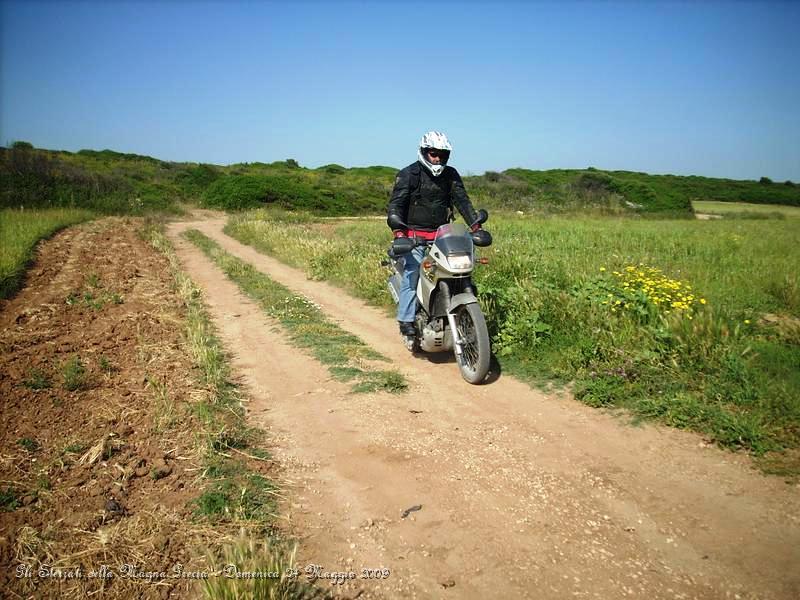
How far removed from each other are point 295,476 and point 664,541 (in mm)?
2313

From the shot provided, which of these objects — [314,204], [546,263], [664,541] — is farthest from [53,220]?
[664,541]

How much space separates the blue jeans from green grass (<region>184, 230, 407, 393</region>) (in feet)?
2.07

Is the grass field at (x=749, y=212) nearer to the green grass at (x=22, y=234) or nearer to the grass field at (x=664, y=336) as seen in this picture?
the grass field at (x=664, y=336)

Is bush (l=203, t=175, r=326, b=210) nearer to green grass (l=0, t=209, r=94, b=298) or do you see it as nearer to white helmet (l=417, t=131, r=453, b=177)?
green grass (l=0, t=209, r=94, b=298)

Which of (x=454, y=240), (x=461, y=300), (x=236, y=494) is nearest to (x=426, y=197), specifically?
(x=454, y=240)

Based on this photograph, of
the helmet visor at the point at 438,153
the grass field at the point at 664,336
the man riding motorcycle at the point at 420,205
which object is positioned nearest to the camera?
the grass field at the point at 664,336

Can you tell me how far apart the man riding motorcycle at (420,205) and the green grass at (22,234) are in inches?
297

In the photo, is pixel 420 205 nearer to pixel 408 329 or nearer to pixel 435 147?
pixel 435 147

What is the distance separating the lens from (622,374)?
4789 millimetres

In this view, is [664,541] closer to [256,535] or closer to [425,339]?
[256,535]

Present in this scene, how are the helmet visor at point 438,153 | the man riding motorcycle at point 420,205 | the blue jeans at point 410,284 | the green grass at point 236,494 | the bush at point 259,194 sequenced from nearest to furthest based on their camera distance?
the green grass at point 236,494 < the helmet visor at point 438,153 < the man riding motorcycle at point 420,205 < the blue jeans at point 410,284 < the bush at point 259,194

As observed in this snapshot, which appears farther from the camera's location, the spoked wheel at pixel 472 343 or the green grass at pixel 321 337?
the green grass at pixel 321 337

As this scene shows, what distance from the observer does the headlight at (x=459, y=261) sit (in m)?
5.20

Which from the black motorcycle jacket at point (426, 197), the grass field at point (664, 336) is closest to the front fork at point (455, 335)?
the grass field at point (664, 336)
